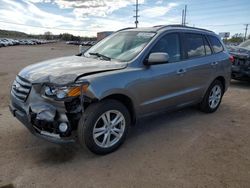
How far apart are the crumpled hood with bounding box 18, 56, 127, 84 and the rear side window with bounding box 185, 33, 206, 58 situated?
1595 millimetres

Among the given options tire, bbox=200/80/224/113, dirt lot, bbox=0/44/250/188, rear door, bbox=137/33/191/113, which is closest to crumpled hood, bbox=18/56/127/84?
rear door, bbox=137/33/191/113

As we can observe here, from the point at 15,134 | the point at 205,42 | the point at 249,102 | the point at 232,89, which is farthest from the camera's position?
the point at 232,89

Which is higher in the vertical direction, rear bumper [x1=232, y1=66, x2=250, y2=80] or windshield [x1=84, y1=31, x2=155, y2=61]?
windshield [x1=84, y1=31, x2=155, y2=61]

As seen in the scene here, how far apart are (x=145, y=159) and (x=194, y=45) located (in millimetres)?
2547

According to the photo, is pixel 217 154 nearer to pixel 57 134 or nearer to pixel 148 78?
pixel 148 78

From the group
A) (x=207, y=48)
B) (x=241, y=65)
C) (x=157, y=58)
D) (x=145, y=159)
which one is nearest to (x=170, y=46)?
(x=157, y=58)

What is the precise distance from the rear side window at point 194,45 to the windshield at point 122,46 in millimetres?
873

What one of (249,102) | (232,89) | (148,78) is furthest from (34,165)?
(232,89)

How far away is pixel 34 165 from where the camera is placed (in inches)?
125

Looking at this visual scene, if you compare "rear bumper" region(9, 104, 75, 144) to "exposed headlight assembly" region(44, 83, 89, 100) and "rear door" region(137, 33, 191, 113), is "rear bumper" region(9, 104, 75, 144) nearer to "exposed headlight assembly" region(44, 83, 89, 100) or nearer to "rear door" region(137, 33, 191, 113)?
"exposed headlight assembly" region(44, 83, 89, 100)

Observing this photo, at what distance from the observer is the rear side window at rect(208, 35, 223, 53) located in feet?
17.4

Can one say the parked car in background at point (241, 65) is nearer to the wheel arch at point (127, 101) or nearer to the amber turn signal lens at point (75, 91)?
the wheel arch at point (127, 101)

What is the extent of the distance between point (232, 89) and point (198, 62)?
3.92 meters

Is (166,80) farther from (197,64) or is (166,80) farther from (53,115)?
(53,115)
